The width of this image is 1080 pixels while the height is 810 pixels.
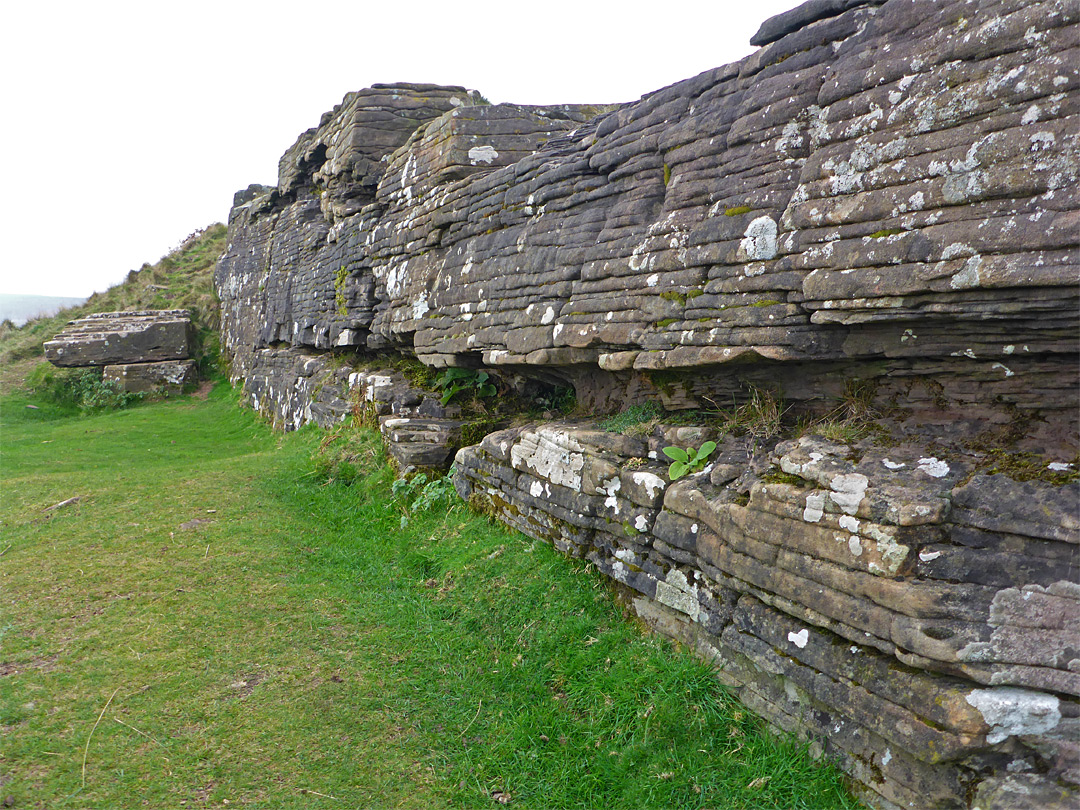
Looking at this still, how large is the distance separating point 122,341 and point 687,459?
20997 millimetres

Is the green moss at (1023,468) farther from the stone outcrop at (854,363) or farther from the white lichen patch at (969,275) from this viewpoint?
the white lichen patch at (969,275)

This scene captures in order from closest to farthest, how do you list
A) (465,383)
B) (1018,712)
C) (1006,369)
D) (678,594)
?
(1018,712) → (1006,369) → (678,594) → (465,383)

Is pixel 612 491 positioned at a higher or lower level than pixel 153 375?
higher

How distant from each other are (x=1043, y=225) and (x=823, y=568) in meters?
2.00

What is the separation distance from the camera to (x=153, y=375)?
2045 centimetres

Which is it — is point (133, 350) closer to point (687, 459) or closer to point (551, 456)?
point (551, 456)

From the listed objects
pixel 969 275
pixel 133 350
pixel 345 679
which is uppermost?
pixel 969 275

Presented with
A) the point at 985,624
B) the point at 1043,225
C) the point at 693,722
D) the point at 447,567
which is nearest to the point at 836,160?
the point at 1043,225

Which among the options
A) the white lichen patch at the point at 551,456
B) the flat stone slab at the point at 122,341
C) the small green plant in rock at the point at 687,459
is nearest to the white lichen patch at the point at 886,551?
the small green plant in rock at the point at 687,459

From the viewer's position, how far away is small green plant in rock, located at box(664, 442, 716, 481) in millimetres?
5004

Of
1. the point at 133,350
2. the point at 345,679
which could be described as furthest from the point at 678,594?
the point at 133,350

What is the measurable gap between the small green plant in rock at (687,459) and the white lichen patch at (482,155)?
5.59 metres

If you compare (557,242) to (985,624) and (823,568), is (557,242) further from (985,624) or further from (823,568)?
(985,624)

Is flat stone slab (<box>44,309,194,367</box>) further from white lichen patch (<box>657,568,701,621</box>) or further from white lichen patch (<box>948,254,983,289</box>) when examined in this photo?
white lichen patch (<box>948,254,983,289</box>)
